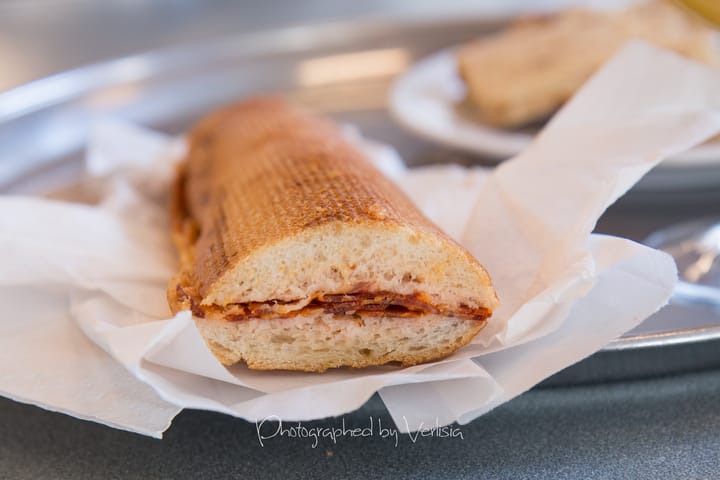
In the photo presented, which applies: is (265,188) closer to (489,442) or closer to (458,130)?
(489,442)

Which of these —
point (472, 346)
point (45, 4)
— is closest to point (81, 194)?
point (472, 346)

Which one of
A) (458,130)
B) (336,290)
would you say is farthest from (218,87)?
(336,290)

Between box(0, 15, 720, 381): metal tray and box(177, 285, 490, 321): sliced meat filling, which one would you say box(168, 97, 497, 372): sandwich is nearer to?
box(177, 285, 490, 321): sliced meat filling

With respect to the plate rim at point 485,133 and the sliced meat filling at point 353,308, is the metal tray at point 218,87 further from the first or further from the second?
the sliced meat filling at point 353,308

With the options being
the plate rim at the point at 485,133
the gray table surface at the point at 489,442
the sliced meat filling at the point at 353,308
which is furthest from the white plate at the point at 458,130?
the sliced meat filling at the point at 353,308

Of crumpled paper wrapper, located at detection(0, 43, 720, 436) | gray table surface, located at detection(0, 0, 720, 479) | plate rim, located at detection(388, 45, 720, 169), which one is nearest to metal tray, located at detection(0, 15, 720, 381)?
plate rim, located at detection(388, 45, 720, 169)

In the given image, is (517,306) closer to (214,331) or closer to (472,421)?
(472,421)
